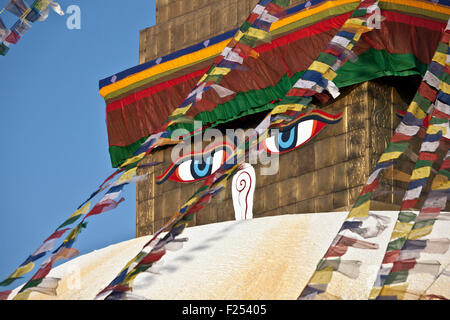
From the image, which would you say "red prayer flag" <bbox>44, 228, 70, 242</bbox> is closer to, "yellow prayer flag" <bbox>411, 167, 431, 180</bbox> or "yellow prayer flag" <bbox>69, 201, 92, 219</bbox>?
"yellow prayer flag" <bbox>69, 201, 92, 219</bbox>

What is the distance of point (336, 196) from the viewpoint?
10430mm

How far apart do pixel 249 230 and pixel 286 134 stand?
1.57 meters

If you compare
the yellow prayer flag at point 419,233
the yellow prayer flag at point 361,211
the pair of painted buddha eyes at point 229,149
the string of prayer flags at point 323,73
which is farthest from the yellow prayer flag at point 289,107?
the pair of painted buddha eyes at point 229,149

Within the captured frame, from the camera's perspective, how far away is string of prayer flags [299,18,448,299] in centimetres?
645

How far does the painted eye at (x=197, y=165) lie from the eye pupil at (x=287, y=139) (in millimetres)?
799

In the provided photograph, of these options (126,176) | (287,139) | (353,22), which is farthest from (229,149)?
(126,176)

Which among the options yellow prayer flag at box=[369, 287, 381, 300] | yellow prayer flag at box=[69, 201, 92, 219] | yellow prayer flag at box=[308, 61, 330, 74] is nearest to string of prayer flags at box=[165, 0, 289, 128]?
yellow prayer flag at box=[308, 61, 330, 74]

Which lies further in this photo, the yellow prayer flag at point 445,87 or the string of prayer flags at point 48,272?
the yellow prayer flag at point 445,87

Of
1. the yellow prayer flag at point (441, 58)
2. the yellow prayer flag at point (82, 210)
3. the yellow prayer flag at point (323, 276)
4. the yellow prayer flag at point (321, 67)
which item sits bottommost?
the yellow prayer flag at point (323, 276)

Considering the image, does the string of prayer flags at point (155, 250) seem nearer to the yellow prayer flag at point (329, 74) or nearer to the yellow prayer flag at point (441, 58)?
the yellow prayer flag at point (329, 74)

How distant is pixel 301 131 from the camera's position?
1102 cm

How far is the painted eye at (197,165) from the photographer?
11688 mm
